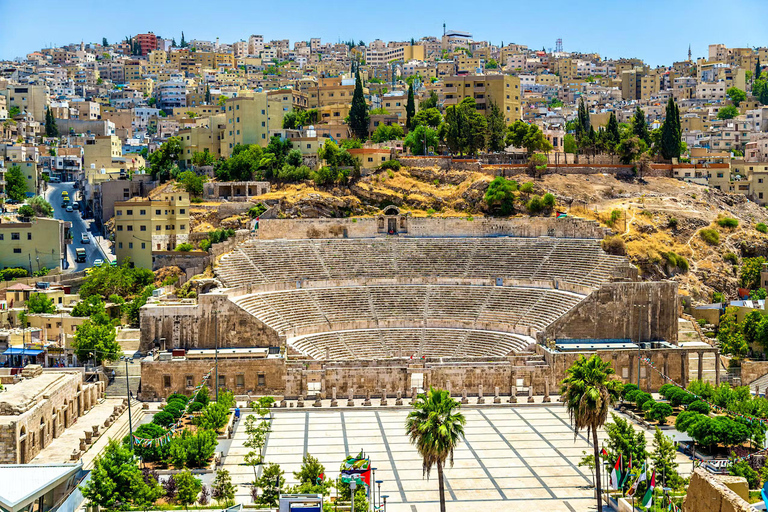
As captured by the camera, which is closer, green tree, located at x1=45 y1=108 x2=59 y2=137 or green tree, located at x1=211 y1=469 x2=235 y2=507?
green tree, located at x1=211 y1=469 x2=235 y2=507

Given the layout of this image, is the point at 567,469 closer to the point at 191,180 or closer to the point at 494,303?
the point at 494,303

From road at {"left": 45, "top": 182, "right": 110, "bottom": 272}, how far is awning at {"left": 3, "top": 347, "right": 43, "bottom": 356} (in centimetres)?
1906

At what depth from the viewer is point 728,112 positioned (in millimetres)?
123812

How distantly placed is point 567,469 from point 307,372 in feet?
54.8

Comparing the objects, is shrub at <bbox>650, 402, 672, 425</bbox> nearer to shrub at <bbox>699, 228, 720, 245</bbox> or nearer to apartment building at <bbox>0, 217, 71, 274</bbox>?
shrub at <bbox>699, 228, 720, 245</bbox>

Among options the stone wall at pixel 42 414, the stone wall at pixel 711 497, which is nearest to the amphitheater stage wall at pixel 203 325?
the stone wall at pixel 42 414

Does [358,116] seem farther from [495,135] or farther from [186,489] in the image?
[186,489]

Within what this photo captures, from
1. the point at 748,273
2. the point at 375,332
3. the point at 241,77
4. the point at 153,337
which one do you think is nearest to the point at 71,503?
the point at 153,337

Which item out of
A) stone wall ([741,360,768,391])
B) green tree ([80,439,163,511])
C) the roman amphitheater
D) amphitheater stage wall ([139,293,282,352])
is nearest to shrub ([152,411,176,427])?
the roman amphitheater

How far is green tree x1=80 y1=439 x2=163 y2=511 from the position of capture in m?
29.5

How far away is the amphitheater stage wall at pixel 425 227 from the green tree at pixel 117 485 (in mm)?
34537

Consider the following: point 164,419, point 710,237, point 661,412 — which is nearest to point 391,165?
point 710,237

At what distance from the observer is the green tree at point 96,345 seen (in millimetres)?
49469

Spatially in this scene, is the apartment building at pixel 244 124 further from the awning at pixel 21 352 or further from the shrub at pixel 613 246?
the awning at pixel 21 352
